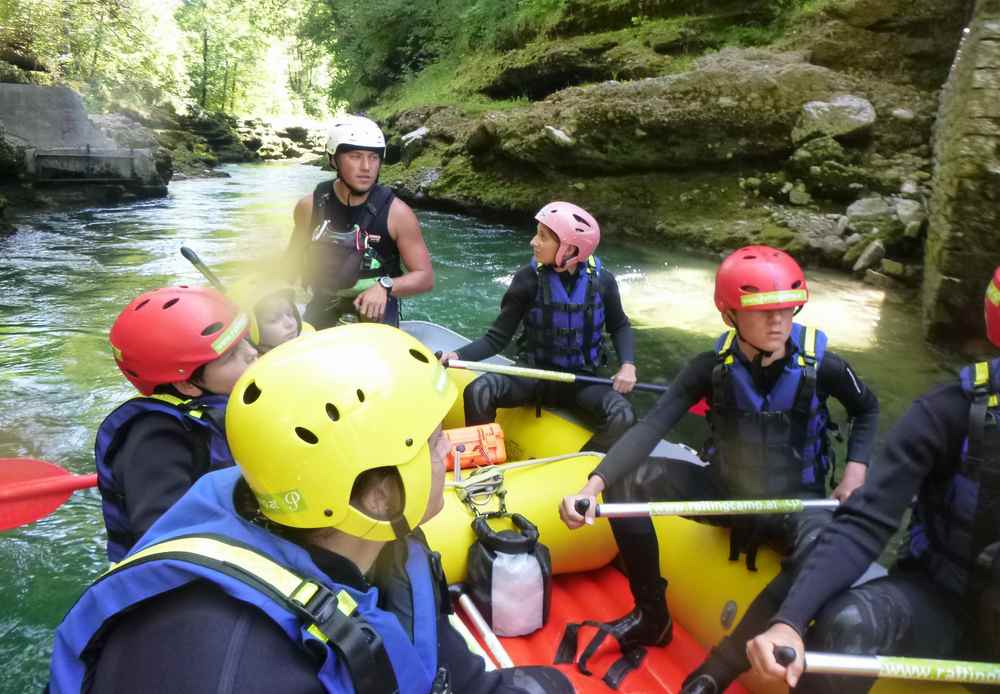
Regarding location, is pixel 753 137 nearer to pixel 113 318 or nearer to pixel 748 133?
pixel 748 133

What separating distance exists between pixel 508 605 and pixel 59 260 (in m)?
11.5

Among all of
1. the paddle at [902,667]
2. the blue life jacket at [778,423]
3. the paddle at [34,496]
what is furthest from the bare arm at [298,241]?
the paddle at [902,667]

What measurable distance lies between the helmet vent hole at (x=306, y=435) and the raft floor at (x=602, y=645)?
1.79m

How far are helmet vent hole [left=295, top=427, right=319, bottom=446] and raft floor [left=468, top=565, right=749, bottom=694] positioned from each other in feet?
5.88

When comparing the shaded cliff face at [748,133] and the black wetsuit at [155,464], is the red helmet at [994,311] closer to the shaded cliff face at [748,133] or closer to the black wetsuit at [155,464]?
the black wetsuit at [155,464]

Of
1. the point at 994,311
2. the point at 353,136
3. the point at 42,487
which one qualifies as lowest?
the point at 42,487

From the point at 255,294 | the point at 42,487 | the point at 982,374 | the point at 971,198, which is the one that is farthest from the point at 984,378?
the point at 971,198

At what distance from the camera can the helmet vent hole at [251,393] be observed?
128 centimetres

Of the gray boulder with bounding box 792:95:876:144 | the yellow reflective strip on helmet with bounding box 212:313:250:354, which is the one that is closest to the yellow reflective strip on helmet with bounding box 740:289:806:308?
the yellow reflective strip on helmet with bounding box 212:313:250:354

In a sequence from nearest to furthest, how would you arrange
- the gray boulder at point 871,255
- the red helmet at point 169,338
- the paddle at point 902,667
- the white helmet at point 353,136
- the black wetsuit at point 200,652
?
the black wetsuit at point 200,652 → the paddle at point 902,667 → the red helmet at point 169,338 → the white helmet at point 353,136 → the gray boulder at point 871,255

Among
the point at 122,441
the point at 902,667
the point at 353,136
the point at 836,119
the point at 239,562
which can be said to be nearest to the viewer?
the point at 239,562

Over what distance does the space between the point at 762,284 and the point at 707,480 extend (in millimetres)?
862

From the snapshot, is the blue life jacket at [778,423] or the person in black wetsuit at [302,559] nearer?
the person in black wetsuit at [302,559]

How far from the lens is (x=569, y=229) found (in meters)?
3.72
